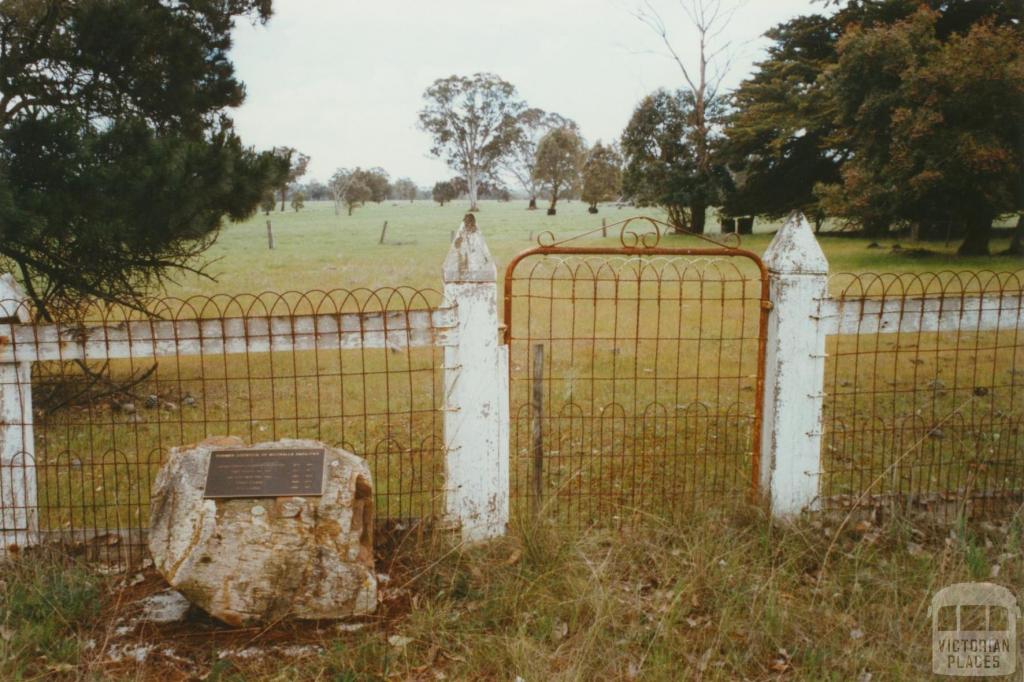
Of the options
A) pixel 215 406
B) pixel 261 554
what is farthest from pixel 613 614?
pixel 215 406

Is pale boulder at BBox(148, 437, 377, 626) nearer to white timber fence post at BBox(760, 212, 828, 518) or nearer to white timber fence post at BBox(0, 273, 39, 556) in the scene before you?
white timber fence post at BBox(0, 273, 39, 556)

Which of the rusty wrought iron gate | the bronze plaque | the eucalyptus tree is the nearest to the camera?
the bronze plaque

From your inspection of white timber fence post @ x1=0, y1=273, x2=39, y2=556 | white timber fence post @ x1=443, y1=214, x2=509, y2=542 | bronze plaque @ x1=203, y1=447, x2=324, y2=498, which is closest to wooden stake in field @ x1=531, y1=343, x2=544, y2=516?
white timber fence post @ x1=443, y1=214, x2=509, y2=542

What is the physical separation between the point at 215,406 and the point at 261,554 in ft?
15.9

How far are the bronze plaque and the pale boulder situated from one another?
0.04 m

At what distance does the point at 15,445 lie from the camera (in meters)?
4.18

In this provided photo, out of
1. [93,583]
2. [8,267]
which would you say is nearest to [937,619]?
[93,583]

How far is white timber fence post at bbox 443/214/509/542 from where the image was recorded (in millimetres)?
4254

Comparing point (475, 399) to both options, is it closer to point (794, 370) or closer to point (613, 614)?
point (613, 614)

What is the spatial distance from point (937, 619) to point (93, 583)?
422 cm

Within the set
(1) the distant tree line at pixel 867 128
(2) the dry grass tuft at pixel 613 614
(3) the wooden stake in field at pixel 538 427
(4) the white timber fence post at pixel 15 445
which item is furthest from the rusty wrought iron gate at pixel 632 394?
(1) the distant tree line at pixel 867 128

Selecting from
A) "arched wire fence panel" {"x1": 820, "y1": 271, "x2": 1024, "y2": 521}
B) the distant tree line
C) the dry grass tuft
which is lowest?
the dry grass tuft

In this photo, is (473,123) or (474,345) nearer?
(474,345)

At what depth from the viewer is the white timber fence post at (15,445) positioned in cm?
416
